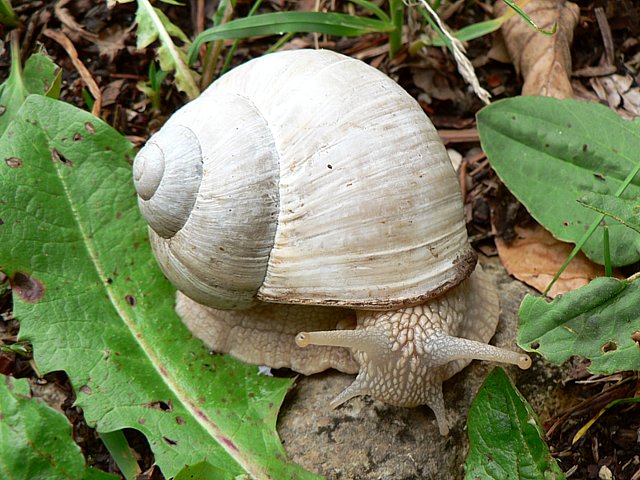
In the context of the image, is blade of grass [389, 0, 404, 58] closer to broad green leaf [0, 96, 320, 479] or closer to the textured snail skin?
the textured snail skin

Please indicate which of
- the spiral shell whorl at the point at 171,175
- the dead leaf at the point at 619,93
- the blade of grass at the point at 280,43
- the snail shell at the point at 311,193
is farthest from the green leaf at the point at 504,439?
the blade of grass at the point at 280,43

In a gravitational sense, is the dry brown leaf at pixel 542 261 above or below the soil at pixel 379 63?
below

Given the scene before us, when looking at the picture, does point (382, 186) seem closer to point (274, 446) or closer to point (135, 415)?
point (274, 446)

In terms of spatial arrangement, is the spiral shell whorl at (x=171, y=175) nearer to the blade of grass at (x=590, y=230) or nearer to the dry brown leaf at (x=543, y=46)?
the blade of grass at (x=590, y=230)

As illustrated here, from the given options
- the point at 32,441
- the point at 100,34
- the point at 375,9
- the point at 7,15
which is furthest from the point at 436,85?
the point at 32,441

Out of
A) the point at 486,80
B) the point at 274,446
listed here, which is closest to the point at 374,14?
the point at 486,80

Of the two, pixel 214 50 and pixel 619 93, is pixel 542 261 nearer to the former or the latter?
pixel 619 93
